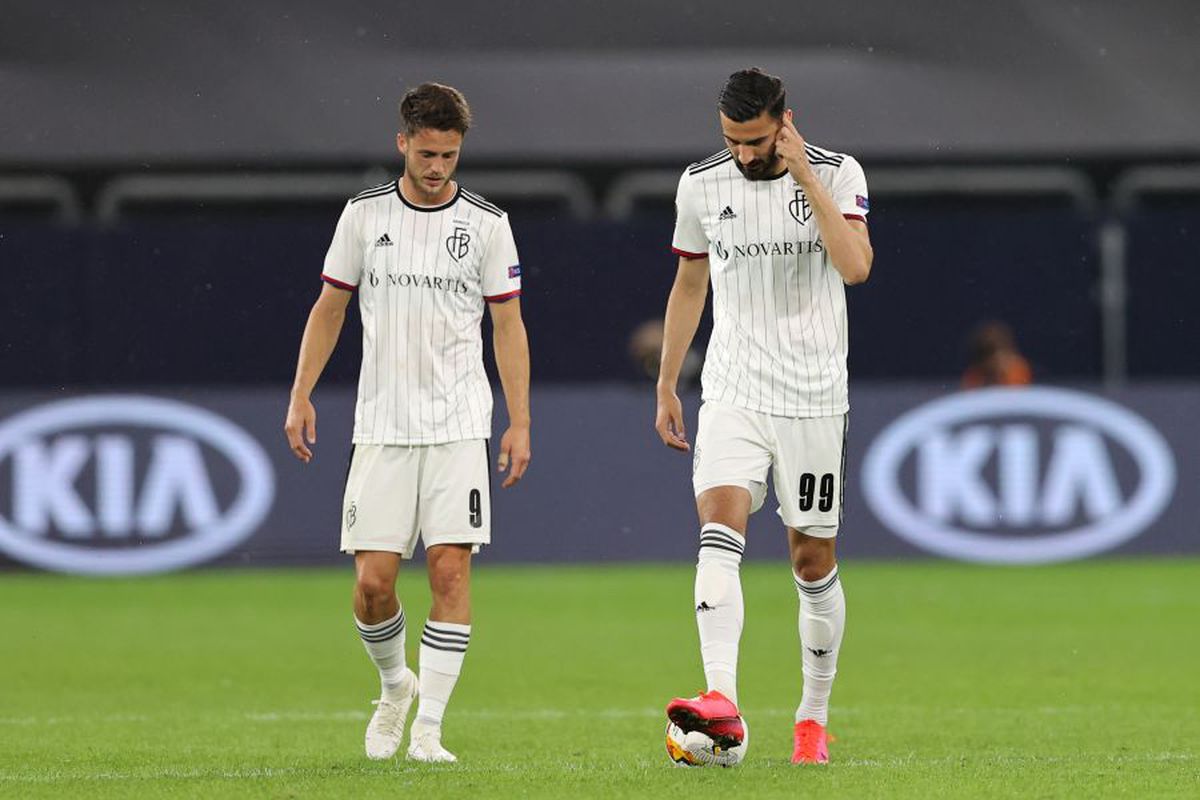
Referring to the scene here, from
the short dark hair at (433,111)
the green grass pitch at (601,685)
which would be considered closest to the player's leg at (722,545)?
the green grass pitch at (601,685)

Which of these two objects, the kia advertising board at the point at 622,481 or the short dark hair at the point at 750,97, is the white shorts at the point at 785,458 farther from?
the kia advertising board at the point at 622,481

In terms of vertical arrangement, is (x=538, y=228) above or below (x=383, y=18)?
below

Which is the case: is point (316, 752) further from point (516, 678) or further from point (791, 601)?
point (791, 601)

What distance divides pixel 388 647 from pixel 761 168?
A: 2.03m

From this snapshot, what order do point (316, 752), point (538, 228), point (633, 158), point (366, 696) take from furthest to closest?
point (633, 158) → point (538, 228) → point (366, 696) → point (316, 752)

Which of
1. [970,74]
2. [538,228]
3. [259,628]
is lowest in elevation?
[259,628]

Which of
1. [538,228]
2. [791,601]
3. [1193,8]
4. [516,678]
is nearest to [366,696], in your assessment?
[516,678]

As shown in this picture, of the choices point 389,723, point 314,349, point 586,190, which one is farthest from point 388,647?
point 586,190

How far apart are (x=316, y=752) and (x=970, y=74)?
46.7ft

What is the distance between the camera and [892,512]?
16125 mm

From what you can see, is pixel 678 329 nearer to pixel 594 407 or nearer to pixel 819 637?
pixel 819 637

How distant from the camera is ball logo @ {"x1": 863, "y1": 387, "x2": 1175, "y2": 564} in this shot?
16016 mm

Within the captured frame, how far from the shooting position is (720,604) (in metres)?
7.07

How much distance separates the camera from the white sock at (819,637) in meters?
7.41
